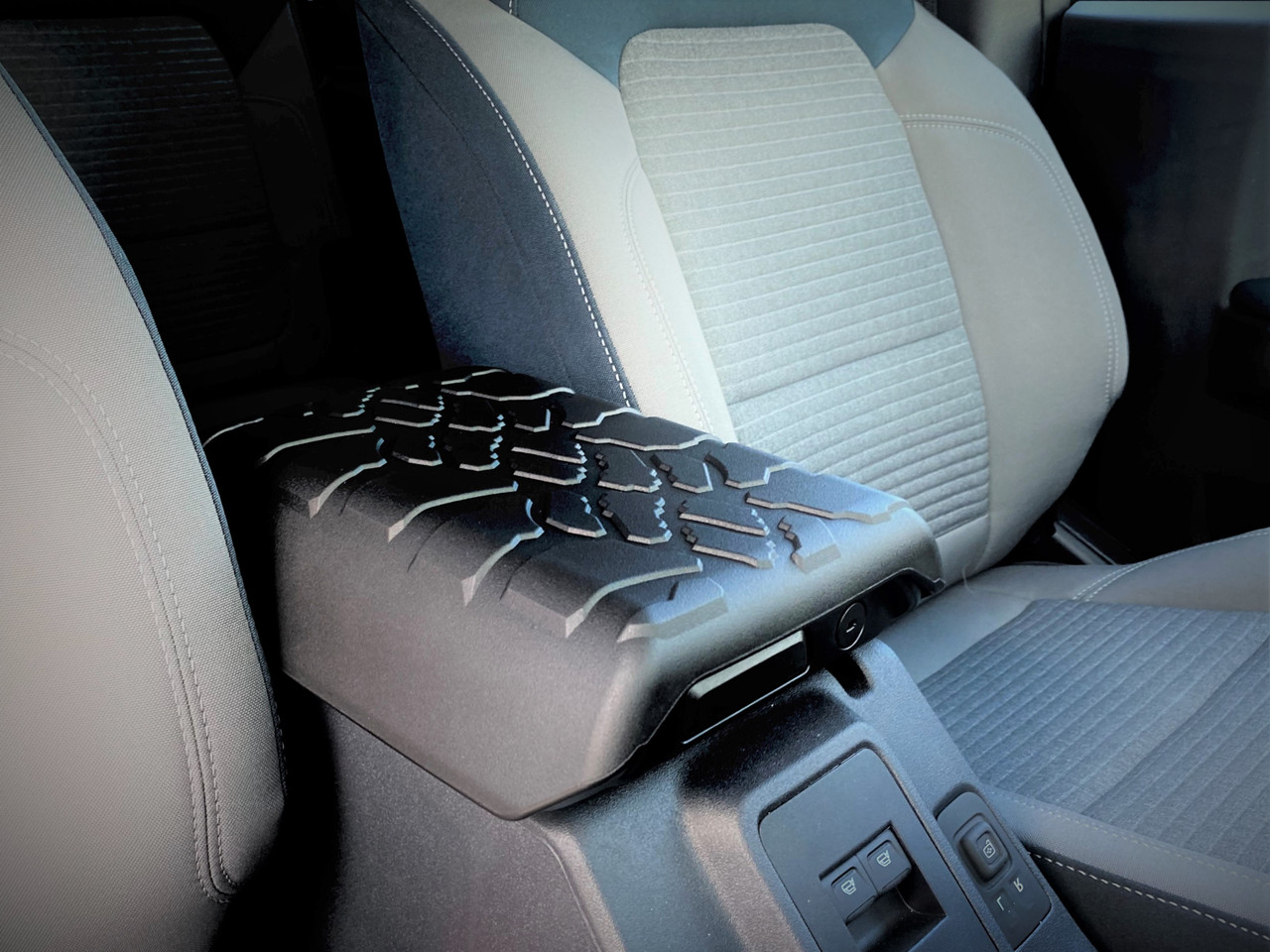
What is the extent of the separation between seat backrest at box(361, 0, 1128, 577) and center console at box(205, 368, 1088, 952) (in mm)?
192

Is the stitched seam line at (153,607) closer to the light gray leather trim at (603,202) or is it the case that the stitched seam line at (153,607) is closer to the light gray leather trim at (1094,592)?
the light gray leather trim at (603,202)

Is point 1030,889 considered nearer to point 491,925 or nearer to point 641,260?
point 491,925

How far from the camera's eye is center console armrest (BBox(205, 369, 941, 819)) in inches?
19.6

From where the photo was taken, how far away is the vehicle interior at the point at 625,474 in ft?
1.85

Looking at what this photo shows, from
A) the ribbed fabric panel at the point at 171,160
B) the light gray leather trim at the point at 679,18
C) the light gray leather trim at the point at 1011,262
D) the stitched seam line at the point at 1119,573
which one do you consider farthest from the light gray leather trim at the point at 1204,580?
the ribbed fabric panel at the point at 171,160

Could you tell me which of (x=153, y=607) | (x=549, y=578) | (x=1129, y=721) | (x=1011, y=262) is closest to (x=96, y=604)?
(x=153, y=607)

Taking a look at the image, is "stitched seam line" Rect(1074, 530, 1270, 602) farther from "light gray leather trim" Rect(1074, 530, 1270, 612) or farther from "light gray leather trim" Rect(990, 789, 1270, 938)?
"light gray leather trim" Rect(990, 789, 1270, 938)

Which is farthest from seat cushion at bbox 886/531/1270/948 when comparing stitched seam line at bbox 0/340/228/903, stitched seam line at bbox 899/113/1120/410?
stitched seam line at bbox 0/340/228/903

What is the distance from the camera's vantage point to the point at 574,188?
2.85 ft

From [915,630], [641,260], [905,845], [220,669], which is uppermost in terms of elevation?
[641,260]

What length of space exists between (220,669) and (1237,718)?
80 centimetres

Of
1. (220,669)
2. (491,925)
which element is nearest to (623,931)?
(491,925)

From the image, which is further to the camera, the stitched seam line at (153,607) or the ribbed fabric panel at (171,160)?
the ribbed fabric panel at (171,160)

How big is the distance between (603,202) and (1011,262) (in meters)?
0.56
